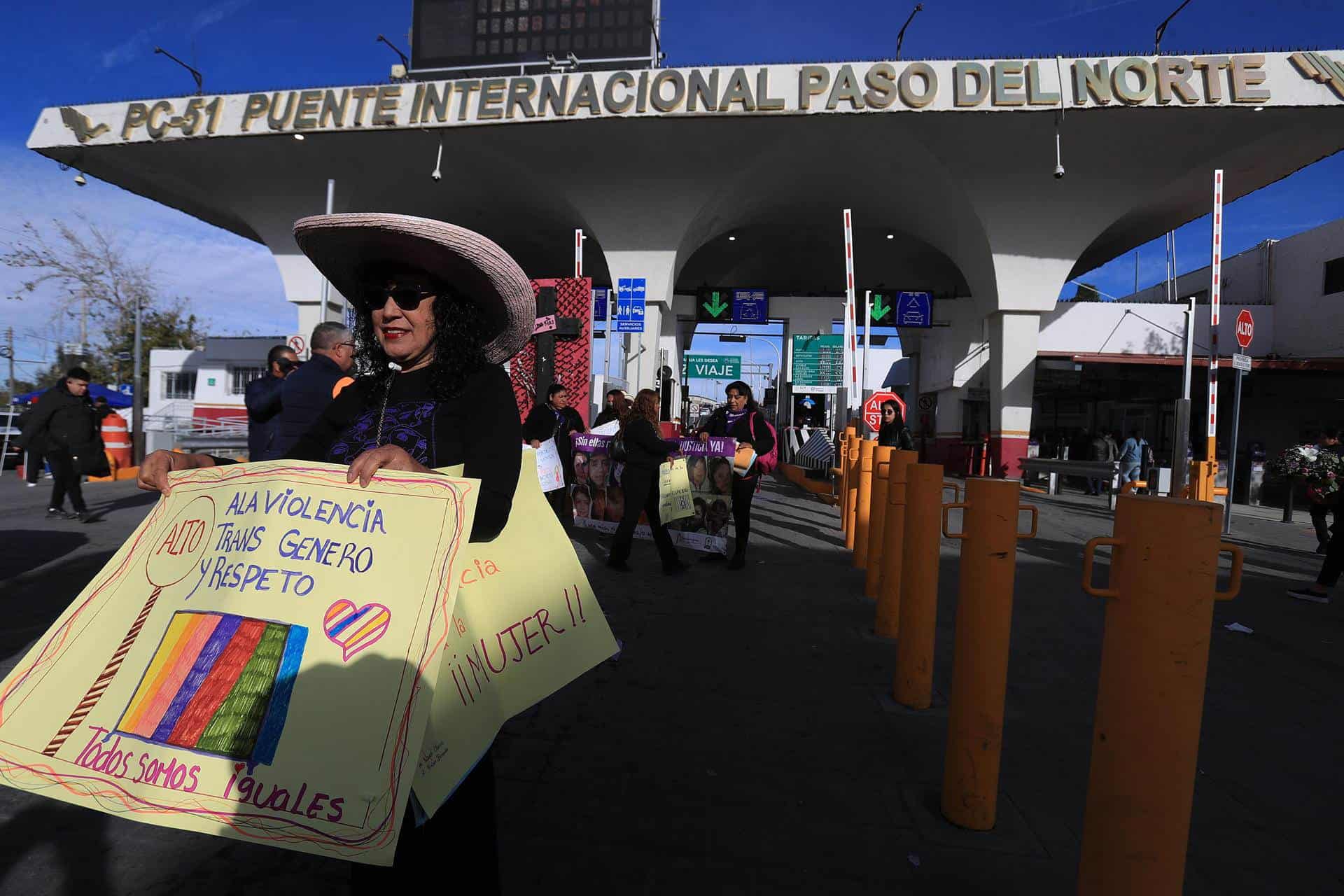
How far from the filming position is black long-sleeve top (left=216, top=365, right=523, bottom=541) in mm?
1464

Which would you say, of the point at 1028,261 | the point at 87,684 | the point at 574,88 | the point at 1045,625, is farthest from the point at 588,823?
the point at 1028,261

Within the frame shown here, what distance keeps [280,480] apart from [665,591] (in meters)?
4.24

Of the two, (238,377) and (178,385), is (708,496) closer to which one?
(238,377)

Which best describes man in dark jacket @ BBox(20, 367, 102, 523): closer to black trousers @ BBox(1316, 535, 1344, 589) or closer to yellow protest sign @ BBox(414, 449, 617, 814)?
yellow protest sign @ BBox(414, 449, 617, 814)

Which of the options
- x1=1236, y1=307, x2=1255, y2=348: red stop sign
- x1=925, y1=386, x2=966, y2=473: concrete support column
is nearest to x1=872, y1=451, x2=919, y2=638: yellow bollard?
x1=1236, y1=307, x2=1255, y2=348: red stop sign

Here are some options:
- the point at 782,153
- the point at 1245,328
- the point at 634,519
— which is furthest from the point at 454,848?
the point at 782,153

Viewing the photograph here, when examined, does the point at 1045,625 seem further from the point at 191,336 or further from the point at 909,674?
the point at 191,336

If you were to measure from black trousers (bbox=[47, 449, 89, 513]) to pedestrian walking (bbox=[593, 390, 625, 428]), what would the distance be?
5824mm

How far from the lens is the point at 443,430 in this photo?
158cm

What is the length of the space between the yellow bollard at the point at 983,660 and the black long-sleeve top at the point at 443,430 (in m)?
1.55

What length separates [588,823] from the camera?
2283mm

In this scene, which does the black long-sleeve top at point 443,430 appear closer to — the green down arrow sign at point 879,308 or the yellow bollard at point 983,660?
the yellow bollard at point 983,660

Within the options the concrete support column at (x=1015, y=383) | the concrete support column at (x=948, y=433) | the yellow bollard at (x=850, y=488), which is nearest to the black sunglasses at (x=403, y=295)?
the yellow bollard at (x=850, y=488)

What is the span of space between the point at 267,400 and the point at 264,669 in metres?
4.06
